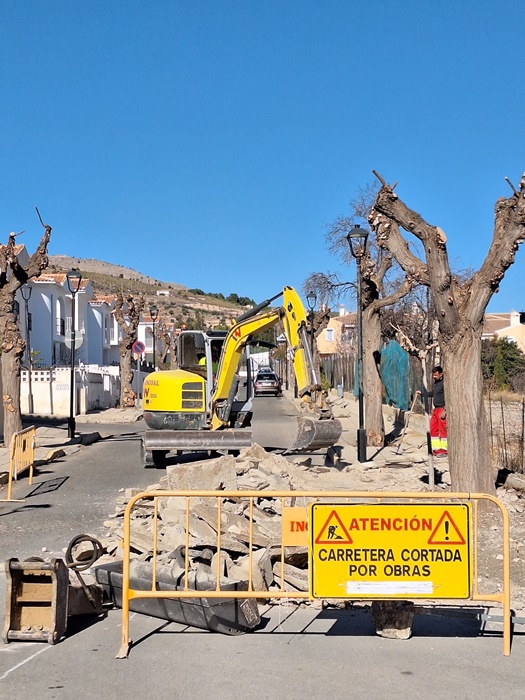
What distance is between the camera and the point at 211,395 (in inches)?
706

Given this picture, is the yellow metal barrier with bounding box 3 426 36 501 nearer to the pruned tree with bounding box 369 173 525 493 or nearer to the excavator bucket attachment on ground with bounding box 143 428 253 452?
the excavator bucket attachment on ground with bounding box 143 428 253 452

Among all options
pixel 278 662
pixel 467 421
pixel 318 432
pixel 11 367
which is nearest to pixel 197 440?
pixel 318 432

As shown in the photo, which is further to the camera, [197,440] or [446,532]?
[197,440]

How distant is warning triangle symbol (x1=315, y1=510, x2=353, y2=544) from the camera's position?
6.20 meters

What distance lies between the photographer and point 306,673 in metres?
5.79

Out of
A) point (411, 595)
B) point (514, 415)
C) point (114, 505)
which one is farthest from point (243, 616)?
point (514, 415)

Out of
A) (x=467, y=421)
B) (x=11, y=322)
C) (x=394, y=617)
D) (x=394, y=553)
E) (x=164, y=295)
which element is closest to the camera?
(x=394, y=553)

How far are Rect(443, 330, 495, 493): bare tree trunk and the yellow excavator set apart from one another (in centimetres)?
520

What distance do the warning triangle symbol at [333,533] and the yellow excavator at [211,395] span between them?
9.70 m

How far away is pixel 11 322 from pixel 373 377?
9.07 metres

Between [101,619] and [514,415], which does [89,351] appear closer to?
[514,415]

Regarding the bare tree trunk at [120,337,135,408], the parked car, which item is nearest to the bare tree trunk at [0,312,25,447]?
the bare tree trunk at [120,337,135,408]

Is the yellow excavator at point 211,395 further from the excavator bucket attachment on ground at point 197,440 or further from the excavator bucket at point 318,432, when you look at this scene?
the excavator bucket at point 318,432

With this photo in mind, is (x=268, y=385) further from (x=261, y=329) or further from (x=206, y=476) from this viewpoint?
(x=206, y=476)
